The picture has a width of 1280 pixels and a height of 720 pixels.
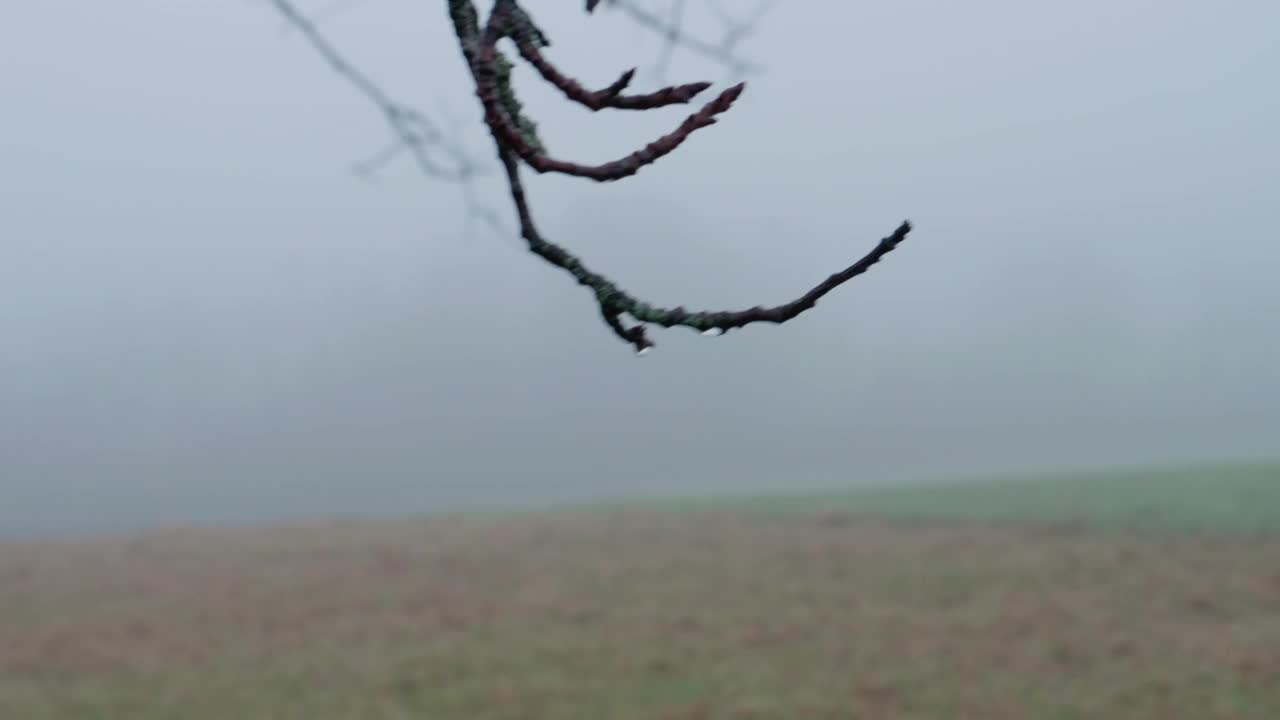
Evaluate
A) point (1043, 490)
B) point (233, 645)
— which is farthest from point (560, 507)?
point (233, 645)

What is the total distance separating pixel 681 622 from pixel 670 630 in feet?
0.81

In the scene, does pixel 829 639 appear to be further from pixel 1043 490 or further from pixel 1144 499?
pixel 1043 490

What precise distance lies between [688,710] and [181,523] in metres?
14.0

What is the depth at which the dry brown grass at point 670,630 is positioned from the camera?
6.38m

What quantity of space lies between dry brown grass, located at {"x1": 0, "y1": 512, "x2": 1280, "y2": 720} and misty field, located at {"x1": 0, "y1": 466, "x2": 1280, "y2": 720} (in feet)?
0.09

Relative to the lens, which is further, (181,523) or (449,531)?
(181,523)

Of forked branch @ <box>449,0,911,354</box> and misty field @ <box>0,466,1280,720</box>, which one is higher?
forked branch @ <box>449,0,911,354</box>

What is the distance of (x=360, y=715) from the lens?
6230 mm

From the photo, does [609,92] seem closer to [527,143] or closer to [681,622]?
[527,143]

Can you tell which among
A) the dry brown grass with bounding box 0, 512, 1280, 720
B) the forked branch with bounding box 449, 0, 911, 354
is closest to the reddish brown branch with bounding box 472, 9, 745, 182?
the forked branch with bounding box 449, 0, 911, 354

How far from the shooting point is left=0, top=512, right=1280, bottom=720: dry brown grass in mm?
6375

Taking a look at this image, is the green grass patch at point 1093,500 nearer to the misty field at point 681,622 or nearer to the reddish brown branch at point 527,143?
the misty field at point 681,622

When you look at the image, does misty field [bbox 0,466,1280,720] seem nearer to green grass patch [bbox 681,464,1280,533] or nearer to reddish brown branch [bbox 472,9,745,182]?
green grass patch [bbox 681,464,1280,533]

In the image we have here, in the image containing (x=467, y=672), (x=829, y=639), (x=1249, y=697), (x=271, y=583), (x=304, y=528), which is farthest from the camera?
(x=304, y=528)
